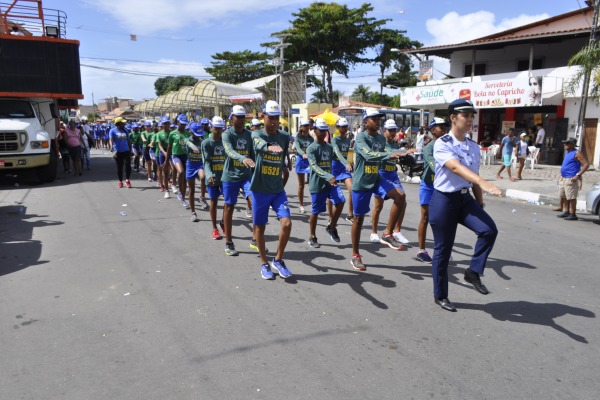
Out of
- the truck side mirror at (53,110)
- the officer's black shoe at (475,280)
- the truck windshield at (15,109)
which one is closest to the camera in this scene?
the officer's black shoe at (475,280)

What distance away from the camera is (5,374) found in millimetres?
3178

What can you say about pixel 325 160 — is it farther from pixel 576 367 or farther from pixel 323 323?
pixel 576 367

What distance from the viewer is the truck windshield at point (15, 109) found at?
12529mm

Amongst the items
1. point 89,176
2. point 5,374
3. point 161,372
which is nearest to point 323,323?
point 161,372

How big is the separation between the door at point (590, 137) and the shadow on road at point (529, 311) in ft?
56.0

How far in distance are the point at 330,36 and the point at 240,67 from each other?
15394 millimetres

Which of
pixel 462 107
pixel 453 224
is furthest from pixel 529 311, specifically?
pixel 462 107

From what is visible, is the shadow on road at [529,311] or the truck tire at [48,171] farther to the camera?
the truck tire at [48,171]

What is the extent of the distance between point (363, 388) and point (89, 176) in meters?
14.4

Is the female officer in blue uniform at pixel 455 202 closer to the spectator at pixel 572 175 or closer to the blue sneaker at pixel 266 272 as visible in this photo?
the blue sneaker at pixel 266 272

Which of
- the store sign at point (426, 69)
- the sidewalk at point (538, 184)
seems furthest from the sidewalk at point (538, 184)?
the store sign at point (426, 69)

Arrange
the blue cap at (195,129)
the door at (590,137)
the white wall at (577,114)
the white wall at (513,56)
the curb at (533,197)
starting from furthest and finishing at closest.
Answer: the white wall at (513,56) < the door at (590,137) < the white wall at (577,114) < the curb at (533,197) < the blue cap at (195,129)

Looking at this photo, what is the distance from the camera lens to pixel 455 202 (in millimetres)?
4152

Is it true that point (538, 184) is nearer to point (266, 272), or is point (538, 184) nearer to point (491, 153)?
point (491, 153)
